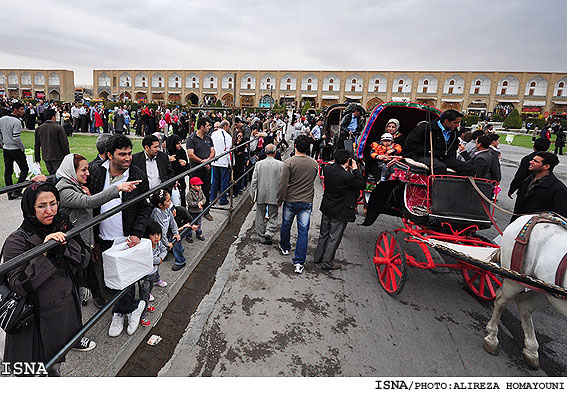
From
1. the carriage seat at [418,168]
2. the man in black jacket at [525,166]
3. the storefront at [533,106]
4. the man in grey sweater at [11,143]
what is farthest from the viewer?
the storefront at [533,106]

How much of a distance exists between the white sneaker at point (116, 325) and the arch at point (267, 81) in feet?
217

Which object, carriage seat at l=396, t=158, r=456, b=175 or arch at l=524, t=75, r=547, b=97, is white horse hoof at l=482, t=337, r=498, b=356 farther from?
arch at l=524, t=75, r=547, b=97

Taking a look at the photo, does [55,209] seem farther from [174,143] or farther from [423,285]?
[423,285]

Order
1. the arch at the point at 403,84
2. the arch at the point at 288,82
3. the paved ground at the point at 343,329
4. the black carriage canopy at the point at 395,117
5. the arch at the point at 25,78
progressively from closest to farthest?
the paved ground at the point at 343,329 → the black carriage canopy at the point at 395,117 → the arch at the point at 403,84 → the arch at the point at 288,82 → the arch at the point at 25,78

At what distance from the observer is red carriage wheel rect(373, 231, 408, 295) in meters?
4.00

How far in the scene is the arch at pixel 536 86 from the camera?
58.1 metres

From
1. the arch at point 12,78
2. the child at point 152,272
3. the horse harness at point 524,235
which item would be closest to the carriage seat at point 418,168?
the horse harness at point 524,235

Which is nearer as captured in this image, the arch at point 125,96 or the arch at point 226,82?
the arch at point 226,82

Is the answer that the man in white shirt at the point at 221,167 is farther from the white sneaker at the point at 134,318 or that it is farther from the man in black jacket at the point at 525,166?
the man in black jacket at the point at 525,166

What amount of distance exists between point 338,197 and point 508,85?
70.0 m

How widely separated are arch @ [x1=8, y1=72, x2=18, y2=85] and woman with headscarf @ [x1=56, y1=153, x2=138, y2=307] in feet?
305

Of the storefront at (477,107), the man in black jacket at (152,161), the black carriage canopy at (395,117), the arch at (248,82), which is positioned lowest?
the man in black jacket at (152,161)

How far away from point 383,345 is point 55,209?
10.1 feet
